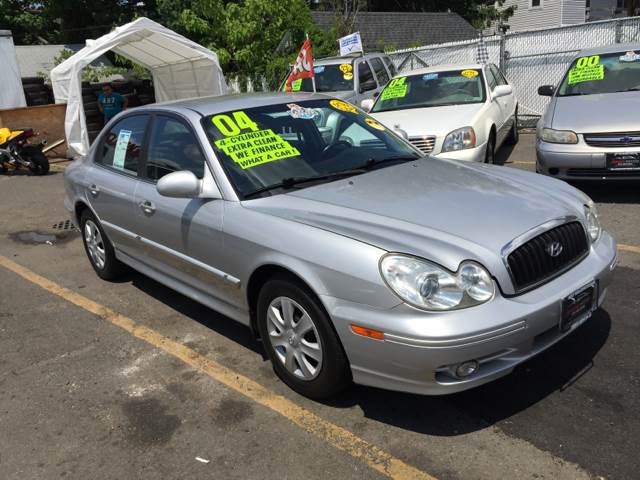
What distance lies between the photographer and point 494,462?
106 inches

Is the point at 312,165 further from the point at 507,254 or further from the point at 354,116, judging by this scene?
the point at 507,254

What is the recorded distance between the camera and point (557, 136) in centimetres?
634

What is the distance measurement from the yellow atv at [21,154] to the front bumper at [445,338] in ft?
35.2

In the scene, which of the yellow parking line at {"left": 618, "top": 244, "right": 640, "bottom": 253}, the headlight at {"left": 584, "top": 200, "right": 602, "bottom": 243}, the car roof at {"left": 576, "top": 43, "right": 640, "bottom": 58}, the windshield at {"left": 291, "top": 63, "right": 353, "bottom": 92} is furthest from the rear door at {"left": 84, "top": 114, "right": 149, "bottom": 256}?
the windshield at {"left": 291, "top": 63, "right": 353, "bottom": 92}

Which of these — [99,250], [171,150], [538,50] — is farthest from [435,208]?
[538,50]

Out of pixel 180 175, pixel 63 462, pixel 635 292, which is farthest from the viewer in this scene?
pixel 635 292

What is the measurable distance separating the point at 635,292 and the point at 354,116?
7.88ft

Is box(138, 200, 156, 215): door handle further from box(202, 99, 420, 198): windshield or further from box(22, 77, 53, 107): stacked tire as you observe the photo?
box(22, 77, 53, 107): stacked tire

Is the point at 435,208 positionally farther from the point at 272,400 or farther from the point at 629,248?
the point at 629,248

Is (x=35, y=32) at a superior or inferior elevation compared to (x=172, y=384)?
superior

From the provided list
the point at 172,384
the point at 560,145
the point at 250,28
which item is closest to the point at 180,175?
the point at 172,384

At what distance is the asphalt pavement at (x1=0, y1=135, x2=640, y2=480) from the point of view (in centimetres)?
276

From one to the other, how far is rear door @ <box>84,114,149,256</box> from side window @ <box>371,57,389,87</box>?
27.3 ft

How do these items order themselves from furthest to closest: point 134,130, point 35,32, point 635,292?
point 35,32, point 134,130, point 635,292
